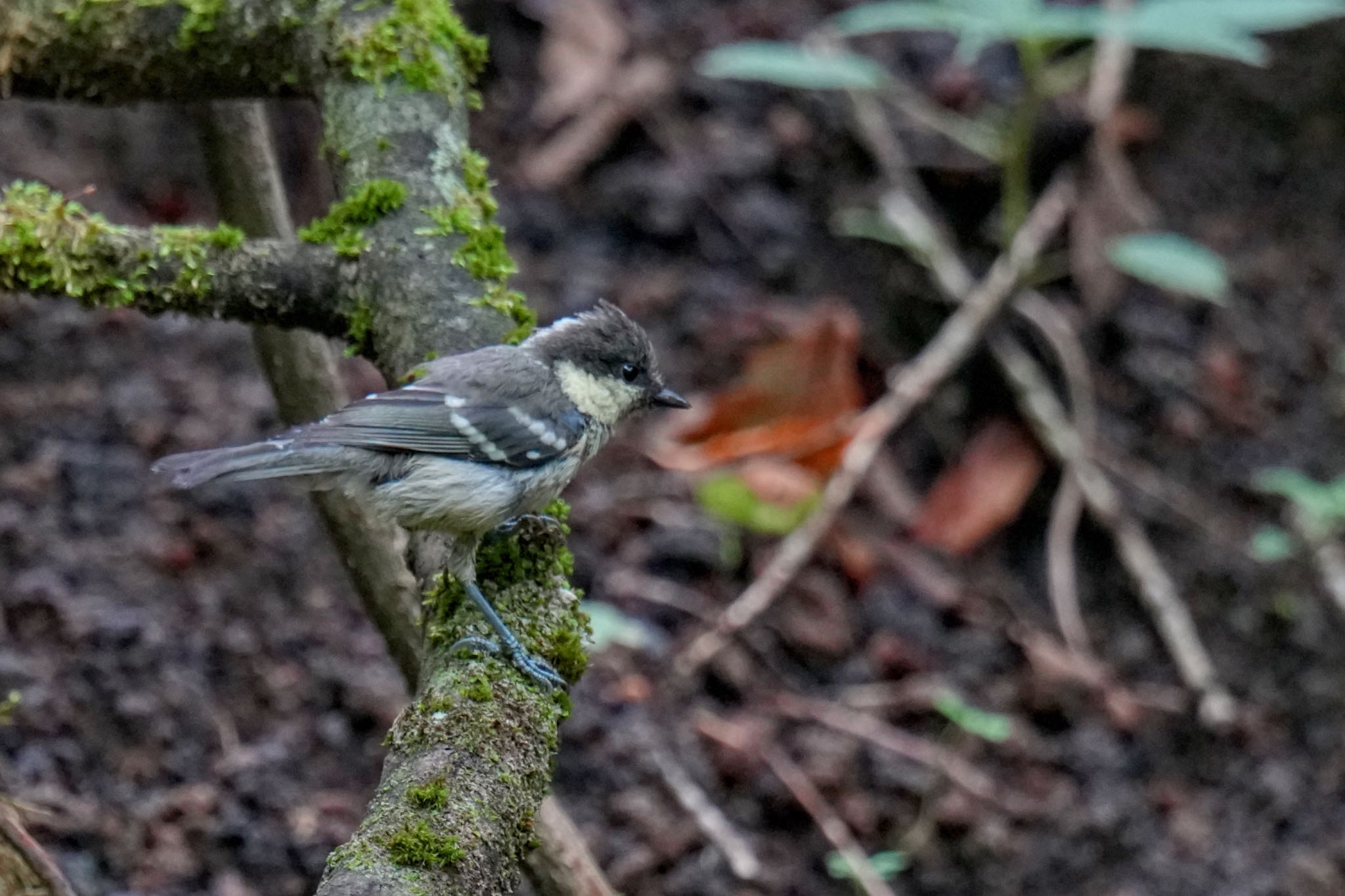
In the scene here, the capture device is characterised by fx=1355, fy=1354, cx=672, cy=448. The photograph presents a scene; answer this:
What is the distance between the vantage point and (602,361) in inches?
137

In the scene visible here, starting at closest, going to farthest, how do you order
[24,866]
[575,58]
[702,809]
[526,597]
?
1. [24,866]
2. [526,597]
3. [702,809]
4. [575,58]

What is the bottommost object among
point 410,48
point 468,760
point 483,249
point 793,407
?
point 468,760

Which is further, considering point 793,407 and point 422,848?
point 793,407

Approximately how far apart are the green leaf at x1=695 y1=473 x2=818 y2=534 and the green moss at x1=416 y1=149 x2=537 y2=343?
6.23 feet

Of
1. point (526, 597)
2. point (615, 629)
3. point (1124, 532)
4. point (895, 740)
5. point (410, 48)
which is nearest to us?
point (526, 597)

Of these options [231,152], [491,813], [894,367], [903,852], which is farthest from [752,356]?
[491,813]

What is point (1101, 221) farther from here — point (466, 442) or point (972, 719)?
point (466, 442)

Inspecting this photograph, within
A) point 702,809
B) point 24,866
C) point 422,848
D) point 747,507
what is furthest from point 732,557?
point 422,848

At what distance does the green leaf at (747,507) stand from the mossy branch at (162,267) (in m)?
2.11

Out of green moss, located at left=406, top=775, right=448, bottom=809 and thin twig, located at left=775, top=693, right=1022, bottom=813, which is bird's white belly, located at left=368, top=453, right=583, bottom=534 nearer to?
→ green moss, located at left=406, top=775, right=448, bottom=809

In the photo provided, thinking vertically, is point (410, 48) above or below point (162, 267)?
Result: above

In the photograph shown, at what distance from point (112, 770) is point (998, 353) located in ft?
11.7

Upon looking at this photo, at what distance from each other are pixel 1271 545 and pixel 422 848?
12.8ft

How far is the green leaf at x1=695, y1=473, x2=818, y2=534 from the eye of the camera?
4.79 metres
